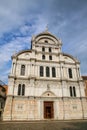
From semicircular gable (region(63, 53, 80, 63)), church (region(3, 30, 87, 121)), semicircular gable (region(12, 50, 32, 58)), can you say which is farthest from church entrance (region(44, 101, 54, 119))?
semicircular gable (region(12, 50, 32, 58))

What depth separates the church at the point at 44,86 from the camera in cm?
2153

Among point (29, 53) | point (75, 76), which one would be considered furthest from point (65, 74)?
point (29, 53)

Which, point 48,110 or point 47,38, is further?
point 47,38

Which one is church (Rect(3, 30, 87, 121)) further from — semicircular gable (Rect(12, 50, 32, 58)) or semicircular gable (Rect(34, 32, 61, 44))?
semicircular gable (Rect(34, 32, 61, 44))

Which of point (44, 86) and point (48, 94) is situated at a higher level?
point (44, 86)

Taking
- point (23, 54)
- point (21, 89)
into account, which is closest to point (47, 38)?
point (23, 54)

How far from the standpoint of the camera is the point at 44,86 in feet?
78.8

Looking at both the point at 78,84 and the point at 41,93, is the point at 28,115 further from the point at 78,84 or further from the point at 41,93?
the point at 78,84

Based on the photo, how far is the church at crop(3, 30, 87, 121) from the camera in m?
21.5

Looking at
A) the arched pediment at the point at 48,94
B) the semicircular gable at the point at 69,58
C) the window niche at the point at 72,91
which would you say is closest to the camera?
the arched pediment at the point at 48,94

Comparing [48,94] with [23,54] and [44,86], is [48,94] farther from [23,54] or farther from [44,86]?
[23,54]

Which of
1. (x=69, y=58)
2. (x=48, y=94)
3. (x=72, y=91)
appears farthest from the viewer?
(x=69, y=58)

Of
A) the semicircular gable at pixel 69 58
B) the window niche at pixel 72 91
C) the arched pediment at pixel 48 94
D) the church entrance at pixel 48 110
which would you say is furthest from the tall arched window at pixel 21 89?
the semicircular gable at pixel 69 58

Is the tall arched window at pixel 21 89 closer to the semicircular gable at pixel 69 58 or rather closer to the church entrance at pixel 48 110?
the church entrance at pixel 48 110
